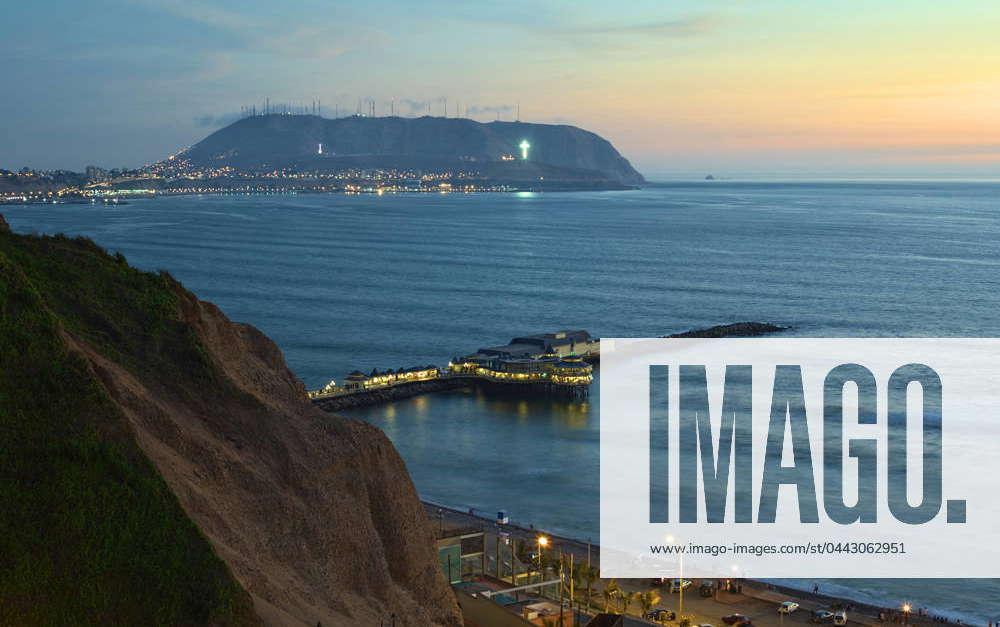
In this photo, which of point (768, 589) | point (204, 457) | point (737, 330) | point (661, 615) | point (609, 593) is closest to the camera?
point (204, 457)

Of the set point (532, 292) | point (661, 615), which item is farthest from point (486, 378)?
point (661, 615)

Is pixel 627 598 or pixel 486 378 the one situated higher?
pixel 486 378

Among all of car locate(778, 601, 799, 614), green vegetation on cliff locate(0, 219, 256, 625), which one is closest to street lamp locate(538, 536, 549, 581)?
car locate(778, 601, 799, 614)

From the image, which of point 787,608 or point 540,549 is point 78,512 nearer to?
point 540,549

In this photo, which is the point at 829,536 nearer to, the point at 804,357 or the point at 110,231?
the point at 804,357

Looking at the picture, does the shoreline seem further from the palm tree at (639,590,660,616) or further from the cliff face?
the cliff face

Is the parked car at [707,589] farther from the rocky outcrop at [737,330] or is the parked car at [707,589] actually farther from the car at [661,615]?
the rocky outcrop at [737,330]

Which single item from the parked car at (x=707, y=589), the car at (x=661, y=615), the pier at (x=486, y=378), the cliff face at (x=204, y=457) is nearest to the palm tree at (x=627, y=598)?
the car at (x=661, y=615)

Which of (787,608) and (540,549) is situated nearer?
(787,608)
